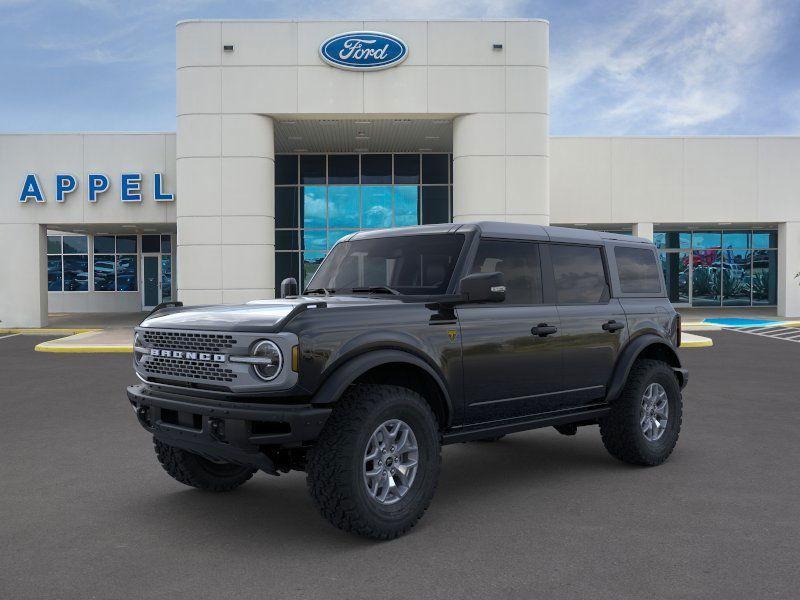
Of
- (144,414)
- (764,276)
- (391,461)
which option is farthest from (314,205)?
(391,461)

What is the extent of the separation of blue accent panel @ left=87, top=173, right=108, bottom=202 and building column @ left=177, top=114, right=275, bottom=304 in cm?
534

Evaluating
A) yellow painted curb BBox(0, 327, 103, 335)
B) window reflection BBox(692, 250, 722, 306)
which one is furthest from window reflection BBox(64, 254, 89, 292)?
window reflection BBox(692, 250, 722, 306)

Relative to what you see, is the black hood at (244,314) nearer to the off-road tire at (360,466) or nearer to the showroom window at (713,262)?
the off-road tire at (360,466)

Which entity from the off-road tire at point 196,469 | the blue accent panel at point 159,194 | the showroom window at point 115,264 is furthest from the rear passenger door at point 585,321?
the showroom window at point 115,264

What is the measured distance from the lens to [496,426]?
5312 millimetres

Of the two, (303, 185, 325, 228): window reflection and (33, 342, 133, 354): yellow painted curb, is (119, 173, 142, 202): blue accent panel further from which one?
(33, 342, 133, 354): yellow painted curb

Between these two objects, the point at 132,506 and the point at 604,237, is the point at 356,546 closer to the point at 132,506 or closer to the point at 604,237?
the point at 132,506

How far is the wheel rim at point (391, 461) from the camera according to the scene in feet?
14.9

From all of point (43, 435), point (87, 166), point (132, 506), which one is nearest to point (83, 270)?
point (87, 166)

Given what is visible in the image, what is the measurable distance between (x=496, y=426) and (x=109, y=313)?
3065 centimetres

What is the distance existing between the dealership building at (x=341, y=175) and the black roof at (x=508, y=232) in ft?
43.6

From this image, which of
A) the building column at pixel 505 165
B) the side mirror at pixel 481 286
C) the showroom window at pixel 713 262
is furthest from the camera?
the showroom window at pixel 713 262

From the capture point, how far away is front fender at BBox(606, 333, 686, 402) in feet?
20.1

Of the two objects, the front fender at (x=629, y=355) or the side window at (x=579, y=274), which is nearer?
the side window at (x=579, y=274)
